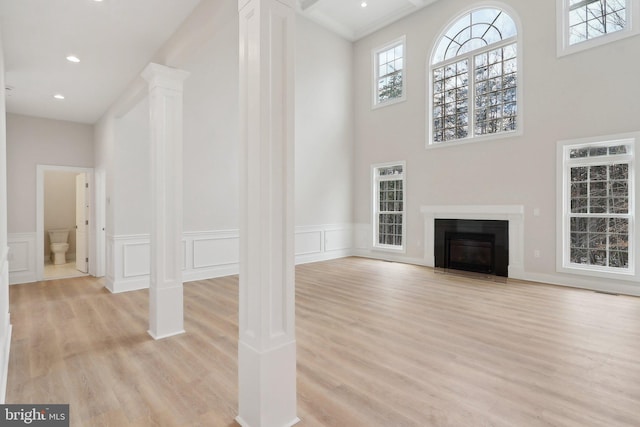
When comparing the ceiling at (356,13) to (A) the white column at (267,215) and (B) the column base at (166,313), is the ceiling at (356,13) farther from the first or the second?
(B) the column base at (166,313)

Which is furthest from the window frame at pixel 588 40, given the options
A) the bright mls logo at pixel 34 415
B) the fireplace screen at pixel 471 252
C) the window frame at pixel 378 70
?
the bright mls logo at pixel 34 415

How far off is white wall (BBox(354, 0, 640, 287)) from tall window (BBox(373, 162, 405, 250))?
25 cm

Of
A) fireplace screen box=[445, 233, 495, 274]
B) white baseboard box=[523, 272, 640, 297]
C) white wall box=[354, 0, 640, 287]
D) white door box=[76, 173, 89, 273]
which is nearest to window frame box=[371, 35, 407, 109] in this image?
white wall box=[354, 0, 640, 287]

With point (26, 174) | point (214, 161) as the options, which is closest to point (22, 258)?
point (26, 174)

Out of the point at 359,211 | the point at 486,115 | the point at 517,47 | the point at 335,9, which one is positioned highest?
the point at 335,9

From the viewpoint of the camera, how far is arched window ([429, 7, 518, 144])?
19.6 feet

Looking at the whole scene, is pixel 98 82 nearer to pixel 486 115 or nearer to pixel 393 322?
pixel 393 322

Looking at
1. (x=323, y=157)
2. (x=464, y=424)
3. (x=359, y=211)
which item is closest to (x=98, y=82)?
(x=323, y=157)

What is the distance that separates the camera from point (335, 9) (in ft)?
25.1

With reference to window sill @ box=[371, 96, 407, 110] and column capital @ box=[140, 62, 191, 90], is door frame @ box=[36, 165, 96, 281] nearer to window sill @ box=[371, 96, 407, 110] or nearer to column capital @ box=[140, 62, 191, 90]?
column capital @ box=[140, 62, 191, 90]

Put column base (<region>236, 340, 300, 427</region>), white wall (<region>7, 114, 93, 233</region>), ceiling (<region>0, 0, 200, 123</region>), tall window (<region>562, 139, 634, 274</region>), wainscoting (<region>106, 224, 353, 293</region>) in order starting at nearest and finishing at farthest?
column base (<region>236, 340, 300, 427</region>) → ceiling (<region>0, 0, 200, 123</region>) → tall window (<region>562, 139, 634, 274</region>) → wainscoting (<region>106, 224, 353, 293</region>) → white wall (<region>7, 114, 93, 233</region>)

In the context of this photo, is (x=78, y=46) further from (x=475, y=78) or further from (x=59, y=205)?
(x=475, y=78)

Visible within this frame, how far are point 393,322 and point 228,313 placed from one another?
6.24ft

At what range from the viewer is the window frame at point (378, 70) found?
7438 millimetres
